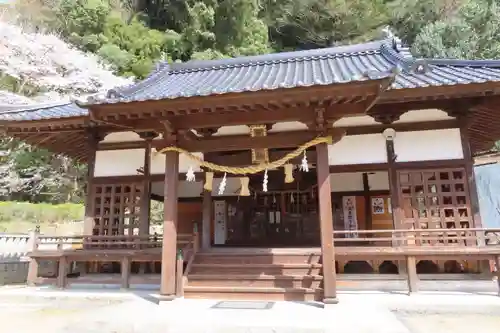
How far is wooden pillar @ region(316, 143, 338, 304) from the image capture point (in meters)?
5.91

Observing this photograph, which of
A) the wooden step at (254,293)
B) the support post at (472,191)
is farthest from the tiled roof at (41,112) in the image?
the support post at (472,191)

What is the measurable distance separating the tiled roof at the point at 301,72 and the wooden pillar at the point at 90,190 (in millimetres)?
1849

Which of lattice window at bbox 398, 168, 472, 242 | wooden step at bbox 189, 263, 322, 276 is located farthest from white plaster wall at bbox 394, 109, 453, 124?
wooden step at bbox 189, 263, 322, 276

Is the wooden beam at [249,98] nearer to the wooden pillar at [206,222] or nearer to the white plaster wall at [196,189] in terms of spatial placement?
the wooden pillar at [206,222]

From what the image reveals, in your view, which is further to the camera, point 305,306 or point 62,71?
point 62,71

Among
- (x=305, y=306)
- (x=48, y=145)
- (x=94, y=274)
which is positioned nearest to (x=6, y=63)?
(x=48, y=145)

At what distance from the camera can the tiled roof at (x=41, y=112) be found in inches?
299

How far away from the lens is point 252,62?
426 inches

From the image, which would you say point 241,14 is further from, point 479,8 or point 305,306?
point 305,306

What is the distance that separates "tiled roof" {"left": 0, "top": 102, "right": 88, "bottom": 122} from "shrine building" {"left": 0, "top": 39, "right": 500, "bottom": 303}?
1.9 inches

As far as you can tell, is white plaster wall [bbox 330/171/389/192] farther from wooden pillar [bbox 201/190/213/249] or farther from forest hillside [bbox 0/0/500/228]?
forest hillside [bbox 0/0/500/228]

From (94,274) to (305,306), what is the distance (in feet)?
18.1

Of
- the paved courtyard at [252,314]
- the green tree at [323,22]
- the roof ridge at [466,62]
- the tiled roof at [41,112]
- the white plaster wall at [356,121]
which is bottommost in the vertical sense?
the paved courtyard at [252,314]

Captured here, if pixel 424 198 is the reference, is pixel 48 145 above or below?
above
